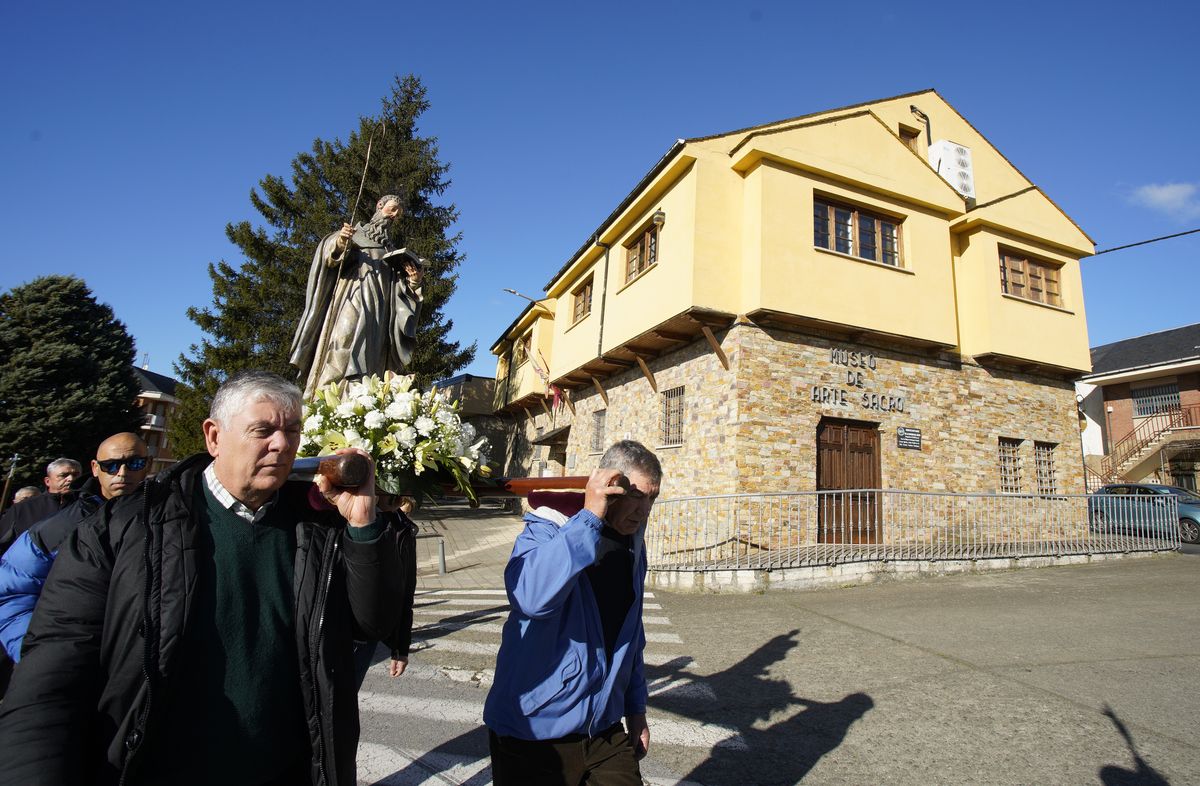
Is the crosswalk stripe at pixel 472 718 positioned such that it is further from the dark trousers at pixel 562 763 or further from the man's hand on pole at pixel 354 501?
the man's hand on pole at pixel 354 501

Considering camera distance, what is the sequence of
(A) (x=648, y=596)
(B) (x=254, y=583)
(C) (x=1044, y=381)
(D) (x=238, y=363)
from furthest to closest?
1. (D) (x=238, y=363)
2. (C) (x=1044, y=381)
3. (A) (x=648, y=596)
4. (B) (x=254, y=583)

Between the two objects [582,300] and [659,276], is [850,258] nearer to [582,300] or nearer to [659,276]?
[659,276]

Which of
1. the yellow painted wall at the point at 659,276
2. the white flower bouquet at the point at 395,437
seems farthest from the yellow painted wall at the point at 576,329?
the white flower bouquet at the point at 395,437

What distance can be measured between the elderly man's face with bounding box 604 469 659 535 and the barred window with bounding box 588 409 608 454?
14.3 meters

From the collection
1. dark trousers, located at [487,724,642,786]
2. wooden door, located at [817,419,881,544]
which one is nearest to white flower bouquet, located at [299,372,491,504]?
dark trousers, located at [487,724,642,786]

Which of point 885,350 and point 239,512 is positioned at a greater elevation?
point 885,350

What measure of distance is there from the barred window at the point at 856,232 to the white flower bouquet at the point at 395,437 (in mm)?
11295

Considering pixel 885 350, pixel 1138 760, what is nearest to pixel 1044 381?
pixel 885 350

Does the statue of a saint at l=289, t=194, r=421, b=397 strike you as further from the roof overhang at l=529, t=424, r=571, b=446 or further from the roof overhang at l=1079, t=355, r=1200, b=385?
the roof overhang at l=1079, t=355, r=1200, b=385

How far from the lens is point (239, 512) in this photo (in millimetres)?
1812

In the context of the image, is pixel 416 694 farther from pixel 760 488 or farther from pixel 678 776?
pixel 760 488

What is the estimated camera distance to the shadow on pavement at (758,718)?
371 centimetres

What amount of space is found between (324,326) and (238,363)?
55.4 feet

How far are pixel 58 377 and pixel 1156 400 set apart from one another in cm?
4333
